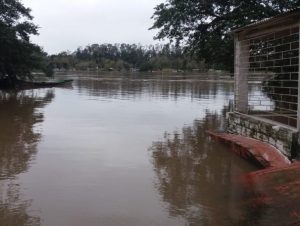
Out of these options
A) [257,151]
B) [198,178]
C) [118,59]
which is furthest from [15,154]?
[118,59]

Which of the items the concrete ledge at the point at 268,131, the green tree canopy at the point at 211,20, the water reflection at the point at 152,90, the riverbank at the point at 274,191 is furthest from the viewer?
the water reflection at the point at 152,90

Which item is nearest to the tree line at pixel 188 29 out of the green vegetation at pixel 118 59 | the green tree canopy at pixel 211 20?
the green tree canopy at pixel 211 20

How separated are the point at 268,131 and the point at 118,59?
366ft

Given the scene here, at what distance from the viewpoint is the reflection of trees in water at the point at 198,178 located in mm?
6129

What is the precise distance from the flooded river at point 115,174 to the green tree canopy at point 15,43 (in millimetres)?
16837

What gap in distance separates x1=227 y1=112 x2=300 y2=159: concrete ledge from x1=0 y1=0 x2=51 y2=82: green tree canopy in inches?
862

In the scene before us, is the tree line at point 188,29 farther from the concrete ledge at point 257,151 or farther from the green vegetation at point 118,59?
the green vegetation at point 118,59

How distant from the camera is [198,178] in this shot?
8031 mm

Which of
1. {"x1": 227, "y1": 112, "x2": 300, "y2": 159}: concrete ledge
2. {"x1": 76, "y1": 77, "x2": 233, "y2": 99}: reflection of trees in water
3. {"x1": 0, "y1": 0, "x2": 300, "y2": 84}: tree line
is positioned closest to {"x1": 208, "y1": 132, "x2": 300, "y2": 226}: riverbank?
{"x1": 227, "y1": 112, "x2": 300, "y2": 159}: concrete ledge

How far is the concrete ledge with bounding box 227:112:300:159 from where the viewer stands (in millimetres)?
8062

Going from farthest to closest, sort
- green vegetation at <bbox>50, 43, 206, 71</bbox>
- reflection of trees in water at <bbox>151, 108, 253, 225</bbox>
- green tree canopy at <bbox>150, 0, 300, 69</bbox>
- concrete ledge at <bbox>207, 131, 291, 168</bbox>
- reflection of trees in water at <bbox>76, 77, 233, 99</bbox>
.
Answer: green vegetation at <bbox>50, 43, 206, 71</bbox>
reflection of trees in water at <bbox>76, 77, 233, 99</bbox>
green tree canopy at <bbox>150, 0, 300, 69</bbox>
concrete ledge at <bbox>207, 131, 291, 168</bbox>
reflection of trees in water at <bbox>151, 108, 253, 225</bbox>

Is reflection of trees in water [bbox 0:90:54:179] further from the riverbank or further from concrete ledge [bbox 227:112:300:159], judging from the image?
concrete ledge [bbox 227:112:300:159]

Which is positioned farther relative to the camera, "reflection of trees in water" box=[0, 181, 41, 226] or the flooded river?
the flooded river

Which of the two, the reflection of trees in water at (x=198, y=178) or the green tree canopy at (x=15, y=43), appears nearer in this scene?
the reflection of trees in water at (x=198, y=178)
